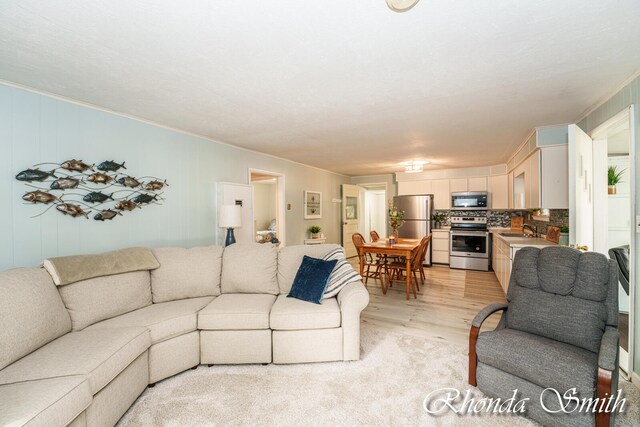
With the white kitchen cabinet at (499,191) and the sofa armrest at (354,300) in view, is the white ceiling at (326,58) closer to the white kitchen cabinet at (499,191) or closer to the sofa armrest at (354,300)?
the sofa armrest at (354,300)

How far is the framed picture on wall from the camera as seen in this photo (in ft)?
20.4

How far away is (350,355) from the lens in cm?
246

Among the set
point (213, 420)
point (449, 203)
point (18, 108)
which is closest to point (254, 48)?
point (18, 108)

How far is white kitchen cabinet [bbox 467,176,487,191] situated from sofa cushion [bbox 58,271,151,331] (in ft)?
22.2

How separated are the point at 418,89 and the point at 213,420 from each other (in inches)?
117

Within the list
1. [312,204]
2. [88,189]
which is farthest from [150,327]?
[312,204]

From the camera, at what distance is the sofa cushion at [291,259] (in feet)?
9.86

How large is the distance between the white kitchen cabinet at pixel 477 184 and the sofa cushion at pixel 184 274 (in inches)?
240

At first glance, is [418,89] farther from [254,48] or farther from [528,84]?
[254,48]

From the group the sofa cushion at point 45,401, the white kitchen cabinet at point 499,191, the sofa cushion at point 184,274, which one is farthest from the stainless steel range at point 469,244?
the sofa cushion at point 45,401

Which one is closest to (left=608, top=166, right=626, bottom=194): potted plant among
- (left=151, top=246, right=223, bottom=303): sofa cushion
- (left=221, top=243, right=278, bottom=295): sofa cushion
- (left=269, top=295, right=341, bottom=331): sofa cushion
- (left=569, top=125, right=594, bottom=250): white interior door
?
(left=569, top=125, right=594, bottom=250): white interior door

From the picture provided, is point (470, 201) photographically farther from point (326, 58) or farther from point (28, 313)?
point (28, 313)

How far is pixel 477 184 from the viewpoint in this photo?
6.54 metres

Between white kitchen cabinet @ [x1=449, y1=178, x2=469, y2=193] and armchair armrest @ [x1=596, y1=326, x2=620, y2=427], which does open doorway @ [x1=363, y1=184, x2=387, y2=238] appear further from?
armchair armrest @ [x1=596, y1=326, x2=620, y2=427]
